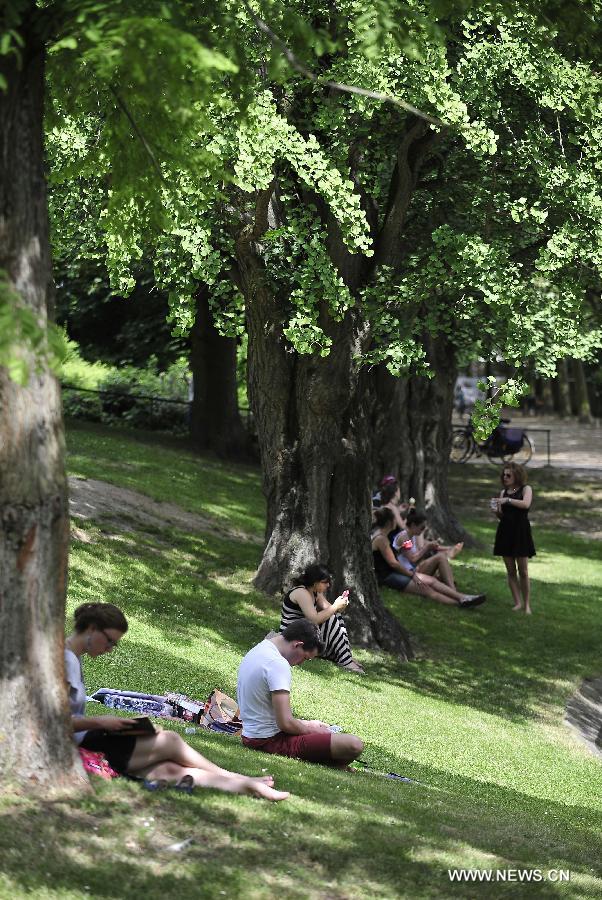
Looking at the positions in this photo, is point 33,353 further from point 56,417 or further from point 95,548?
point 95,548

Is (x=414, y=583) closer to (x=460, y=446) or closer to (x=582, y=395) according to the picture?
(x=460, y=446)

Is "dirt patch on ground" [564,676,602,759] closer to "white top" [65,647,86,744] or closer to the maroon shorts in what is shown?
the maroon shorts

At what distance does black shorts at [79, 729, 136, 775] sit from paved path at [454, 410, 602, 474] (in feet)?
111

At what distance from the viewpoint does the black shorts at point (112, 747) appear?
7.55m

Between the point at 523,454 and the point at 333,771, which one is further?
the point at 523,454

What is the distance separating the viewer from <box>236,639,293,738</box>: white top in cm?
A: 935

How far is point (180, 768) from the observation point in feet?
24.9

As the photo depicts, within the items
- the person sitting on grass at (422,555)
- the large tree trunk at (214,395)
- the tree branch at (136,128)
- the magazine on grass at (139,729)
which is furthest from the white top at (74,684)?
the large tree trunk at (214,395)

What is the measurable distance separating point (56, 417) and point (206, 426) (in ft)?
81.1

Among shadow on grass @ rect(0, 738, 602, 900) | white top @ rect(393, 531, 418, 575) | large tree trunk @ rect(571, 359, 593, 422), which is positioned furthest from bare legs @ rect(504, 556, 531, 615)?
large tree trunk @ rect(571, 359, 593, 422)

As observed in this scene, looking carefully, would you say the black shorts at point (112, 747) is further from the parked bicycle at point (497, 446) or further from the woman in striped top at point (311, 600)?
the parked bicycle at point (497, 446)

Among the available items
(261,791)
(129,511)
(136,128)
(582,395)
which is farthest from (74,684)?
(582,395)

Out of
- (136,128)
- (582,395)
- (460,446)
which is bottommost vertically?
(460,446)

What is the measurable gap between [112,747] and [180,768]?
1.29 feet
